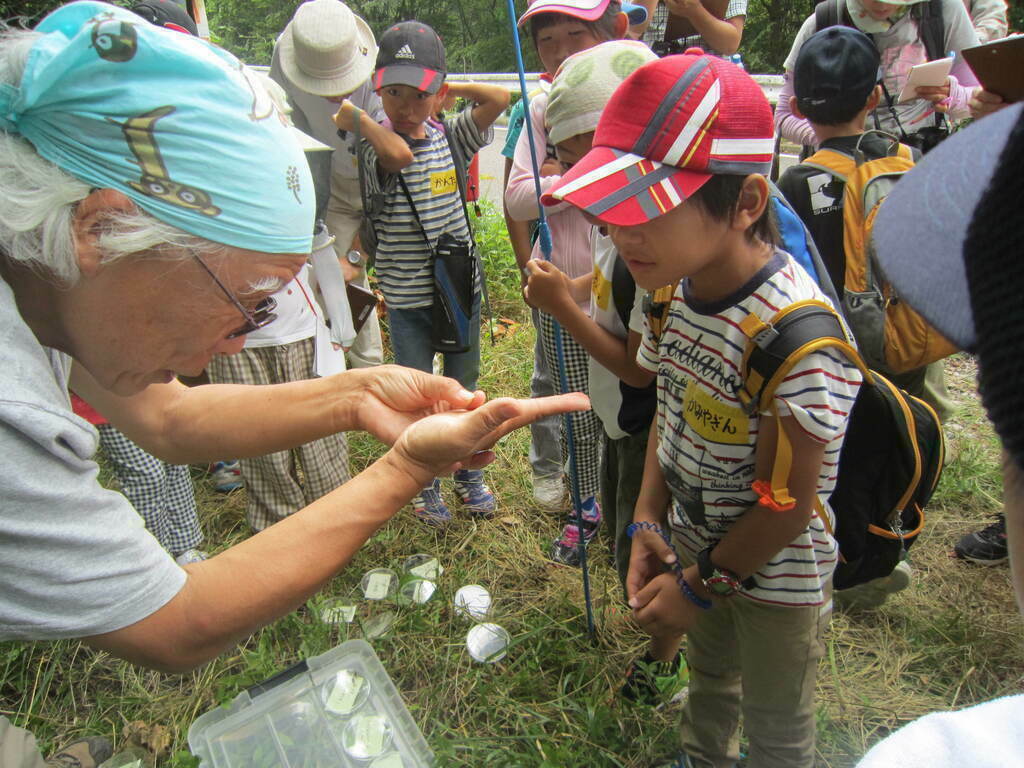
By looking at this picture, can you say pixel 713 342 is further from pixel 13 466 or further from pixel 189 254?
pixel 13 466

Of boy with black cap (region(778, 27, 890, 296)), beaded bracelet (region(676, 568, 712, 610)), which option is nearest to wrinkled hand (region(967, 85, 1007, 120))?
boy with black cap (region(778, 27, 890, 296))

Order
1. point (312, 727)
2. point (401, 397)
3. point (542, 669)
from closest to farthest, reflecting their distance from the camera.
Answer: point (401, 397) < point (312, 727) < point (542, 669)

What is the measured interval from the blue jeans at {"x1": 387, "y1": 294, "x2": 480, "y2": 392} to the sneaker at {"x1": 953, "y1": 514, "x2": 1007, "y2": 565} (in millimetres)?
2263

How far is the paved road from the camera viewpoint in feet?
24.8

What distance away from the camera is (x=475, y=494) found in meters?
3.12

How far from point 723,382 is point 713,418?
10 centimetres

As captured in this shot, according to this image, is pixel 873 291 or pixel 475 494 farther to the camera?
pixel 475 494

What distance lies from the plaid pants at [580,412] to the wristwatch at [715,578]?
0.96 metres

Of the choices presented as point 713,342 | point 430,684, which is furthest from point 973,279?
point 430,684

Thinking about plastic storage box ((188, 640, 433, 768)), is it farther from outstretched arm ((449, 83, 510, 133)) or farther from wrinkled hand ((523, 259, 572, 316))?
outstretched arm ((449, 83, 510, 133))

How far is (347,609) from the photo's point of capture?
254 centimetres

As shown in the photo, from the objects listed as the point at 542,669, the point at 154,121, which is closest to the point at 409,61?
the point at 154,121

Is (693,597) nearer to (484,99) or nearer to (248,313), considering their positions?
(248,313)

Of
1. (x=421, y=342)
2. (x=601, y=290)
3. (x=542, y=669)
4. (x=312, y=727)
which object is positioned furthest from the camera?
(x=421, y=342)
